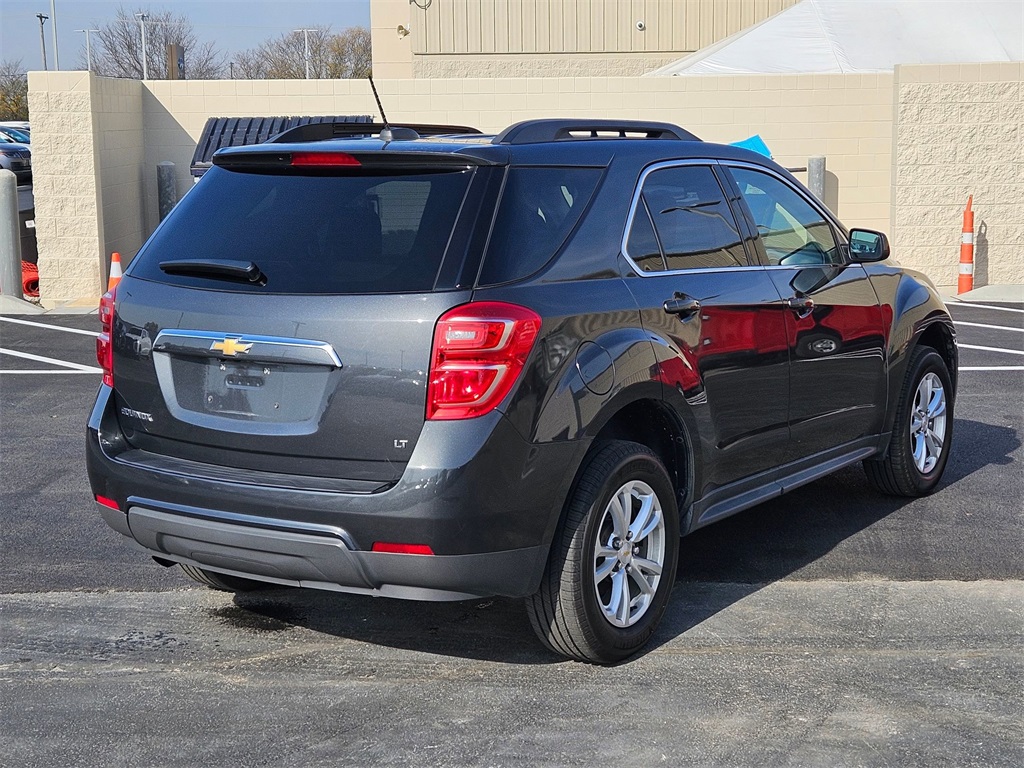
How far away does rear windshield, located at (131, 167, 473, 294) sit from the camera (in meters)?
3.96

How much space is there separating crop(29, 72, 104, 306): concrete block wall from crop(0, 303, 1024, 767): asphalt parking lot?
907 centimetres

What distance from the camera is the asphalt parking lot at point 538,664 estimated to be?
12.3 feet

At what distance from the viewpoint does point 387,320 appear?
150 inches

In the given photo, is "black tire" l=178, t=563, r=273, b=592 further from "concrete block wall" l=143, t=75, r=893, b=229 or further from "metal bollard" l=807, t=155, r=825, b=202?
"metal bollard" l=807, t=155, r=825, b=202

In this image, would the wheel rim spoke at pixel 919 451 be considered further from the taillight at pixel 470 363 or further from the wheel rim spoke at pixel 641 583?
the taillight at pixel 470 363

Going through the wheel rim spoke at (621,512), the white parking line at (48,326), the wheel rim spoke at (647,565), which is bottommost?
the white parking line at (48,326)

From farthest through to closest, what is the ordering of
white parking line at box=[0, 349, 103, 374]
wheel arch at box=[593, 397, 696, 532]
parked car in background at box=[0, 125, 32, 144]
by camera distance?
parked car in background at box=[0, 125, 32, 144] → white parking line at box=[0, 349, 103, 374] → wheel arch at box=[593, 397, 696, 532]

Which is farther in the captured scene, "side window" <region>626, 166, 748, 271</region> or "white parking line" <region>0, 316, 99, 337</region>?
"white parking line" <region>0, 316, 99, 337</region>

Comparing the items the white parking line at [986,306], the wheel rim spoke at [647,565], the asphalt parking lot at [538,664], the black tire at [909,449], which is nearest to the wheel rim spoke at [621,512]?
the wheel rim spoke at [647,565]

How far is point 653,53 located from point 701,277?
21.0 metres

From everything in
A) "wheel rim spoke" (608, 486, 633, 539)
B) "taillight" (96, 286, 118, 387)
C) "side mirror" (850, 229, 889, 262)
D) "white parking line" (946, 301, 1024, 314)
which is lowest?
"white parking line" (946, 301, 1024, 314)

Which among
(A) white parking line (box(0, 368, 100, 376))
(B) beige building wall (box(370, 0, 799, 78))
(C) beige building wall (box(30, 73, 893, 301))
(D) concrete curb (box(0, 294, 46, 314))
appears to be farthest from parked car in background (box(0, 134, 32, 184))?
(A) white parking line (box(0, 368, 100, 376))

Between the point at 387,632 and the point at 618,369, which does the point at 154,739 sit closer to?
the point at 387,632

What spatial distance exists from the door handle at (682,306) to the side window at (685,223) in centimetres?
13
